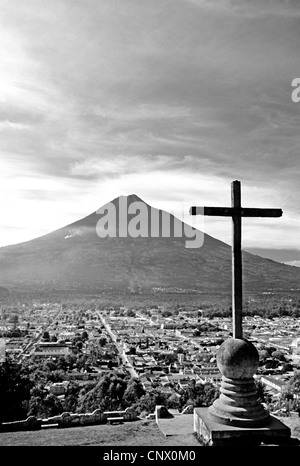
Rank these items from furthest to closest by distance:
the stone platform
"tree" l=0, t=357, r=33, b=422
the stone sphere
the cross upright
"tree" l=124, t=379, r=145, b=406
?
"tree" l=124, t=379, r=145, b=406 → "tree" l=0, t=357, r=33, b=422 → the cross upright → the stone sphere → the stone platform

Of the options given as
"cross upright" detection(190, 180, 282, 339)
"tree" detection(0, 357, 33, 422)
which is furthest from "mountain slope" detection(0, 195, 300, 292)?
"cross upright" detection(190, 180, 282, 339)

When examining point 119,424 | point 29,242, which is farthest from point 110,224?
point 119,424

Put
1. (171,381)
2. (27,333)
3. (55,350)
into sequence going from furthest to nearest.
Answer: (27,333) → (55,350) → (171,381)

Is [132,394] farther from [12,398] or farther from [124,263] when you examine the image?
[124,263]

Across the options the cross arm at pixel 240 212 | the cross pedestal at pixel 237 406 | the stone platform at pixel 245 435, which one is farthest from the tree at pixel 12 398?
the cross arm at pixel 240 212

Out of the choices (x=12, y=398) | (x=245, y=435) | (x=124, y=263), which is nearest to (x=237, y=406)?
(x=245, y=435)

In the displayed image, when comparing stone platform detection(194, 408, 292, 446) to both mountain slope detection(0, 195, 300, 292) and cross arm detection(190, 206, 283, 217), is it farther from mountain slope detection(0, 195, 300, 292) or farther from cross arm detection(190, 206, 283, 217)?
mountain slope detection(0, 195, 300, 292)
